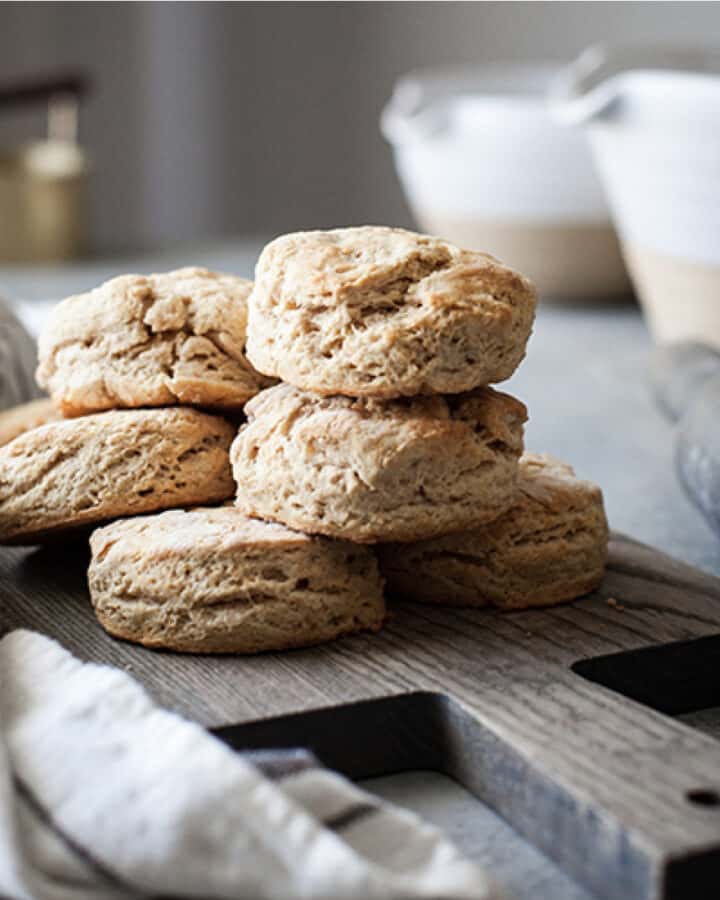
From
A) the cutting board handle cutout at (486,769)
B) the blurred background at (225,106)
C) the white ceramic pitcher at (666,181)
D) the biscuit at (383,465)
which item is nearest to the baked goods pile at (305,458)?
the biscuit at (383,465)

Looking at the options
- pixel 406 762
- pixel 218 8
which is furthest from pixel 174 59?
pixel 406 762

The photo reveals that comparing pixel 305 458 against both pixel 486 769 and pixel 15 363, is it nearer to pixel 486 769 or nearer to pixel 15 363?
pixel 486 769

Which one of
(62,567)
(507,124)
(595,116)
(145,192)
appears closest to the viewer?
(62,567)

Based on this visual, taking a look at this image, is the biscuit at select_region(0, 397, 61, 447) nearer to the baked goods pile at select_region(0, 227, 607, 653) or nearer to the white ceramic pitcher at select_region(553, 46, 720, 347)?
the baked goods pile at select_region(0, 227, 607, 653)

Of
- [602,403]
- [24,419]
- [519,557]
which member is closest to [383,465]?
[519,557]

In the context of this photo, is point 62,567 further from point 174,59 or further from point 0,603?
point 174,59
